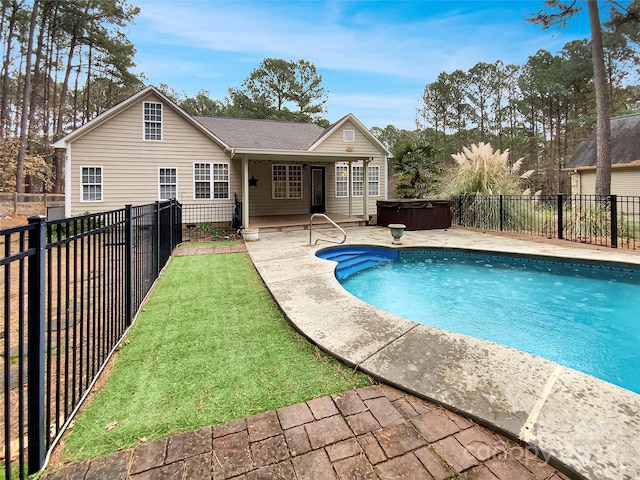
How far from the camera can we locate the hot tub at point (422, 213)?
1162cm

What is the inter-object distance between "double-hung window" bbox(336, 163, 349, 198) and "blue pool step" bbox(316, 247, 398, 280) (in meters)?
7.09

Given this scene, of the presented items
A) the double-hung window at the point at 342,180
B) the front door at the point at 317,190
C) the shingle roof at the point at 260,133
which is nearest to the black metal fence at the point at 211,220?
the shingle roof at the point at 260,133

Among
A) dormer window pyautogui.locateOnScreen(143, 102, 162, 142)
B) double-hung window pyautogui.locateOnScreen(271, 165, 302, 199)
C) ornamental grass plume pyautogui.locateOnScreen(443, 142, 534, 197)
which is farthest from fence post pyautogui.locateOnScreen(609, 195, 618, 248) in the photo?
dormer window pyautogui.locateOnScreen(143, 102, 162, 142)

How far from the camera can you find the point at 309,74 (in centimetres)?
3053

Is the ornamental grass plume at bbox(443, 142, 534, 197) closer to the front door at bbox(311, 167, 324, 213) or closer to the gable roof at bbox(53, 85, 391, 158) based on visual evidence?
the gable roof at bbox(53, 85, 391, 158)

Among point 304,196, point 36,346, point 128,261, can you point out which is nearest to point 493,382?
point 36,346

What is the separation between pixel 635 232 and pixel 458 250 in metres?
5.74

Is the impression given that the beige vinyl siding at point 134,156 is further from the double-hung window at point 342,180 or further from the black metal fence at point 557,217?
the black metal fence at point 557,217

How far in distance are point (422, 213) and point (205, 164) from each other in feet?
27.4

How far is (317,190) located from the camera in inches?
607

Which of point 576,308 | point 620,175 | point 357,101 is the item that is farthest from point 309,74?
point 576,308

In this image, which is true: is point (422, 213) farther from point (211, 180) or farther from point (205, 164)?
point (205, 164)

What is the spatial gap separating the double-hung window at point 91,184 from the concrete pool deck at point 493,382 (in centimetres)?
1021

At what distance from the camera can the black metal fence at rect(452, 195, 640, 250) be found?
30.1 ft
